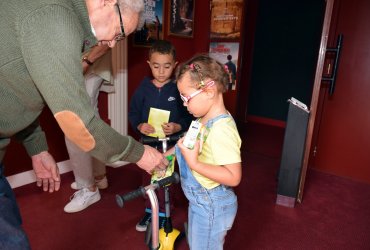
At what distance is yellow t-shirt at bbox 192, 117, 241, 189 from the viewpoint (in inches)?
46.6

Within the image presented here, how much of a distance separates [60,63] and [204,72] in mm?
663

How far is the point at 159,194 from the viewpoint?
6.87ft

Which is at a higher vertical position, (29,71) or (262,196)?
(29,71)

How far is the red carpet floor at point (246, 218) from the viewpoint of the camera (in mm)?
2025

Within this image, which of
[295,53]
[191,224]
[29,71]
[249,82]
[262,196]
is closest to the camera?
[29,71]

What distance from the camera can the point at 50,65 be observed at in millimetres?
792

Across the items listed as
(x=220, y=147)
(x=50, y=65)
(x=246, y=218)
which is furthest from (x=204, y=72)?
(x=246, y=218)

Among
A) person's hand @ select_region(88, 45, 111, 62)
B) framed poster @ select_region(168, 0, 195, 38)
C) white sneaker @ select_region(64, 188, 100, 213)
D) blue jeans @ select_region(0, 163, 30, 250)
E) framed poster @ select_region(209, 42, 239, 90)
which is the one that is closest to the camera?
blue jeans @ select_region(0, 163, 30, 250)

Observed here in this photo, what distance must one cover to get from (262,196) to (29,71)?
243cm

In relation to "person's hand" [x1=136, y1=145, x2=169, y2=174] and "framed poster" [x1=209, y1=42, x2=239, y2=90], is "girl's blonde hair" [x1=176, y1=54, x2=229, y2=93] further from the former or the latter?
"framed poster" [x1=209, y1=42, x2=239, y2=90]

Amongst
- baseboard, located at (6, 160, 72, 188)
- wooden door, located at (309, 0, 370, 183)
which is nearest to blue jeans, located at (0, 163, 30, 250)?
baseboard, located at (6, 160, 72, 188)

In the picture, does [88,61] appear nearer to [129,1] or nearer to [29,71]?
[129,1]

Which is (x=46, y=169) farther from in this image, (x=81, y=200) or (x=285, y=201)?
(x=285, y=201)

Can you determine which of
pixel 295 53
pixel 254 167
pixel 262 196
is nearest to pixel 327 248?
pixel 262 196
